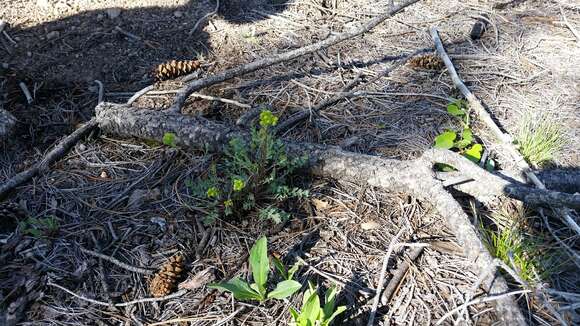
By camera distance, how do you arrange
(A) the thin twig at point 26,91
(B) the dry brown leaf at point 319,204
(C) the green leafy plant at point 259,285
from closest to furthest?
(C) the green leafy plant at point 259,285 → (B) the dry brown leaf at point 319,204 → (A) the thin twig at point 26,91

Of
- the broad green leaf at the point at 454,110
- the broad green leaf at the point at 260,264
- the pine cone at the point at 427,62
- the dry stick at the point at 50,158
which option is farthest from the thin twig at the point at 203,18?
the broad green leaf at the point at 260,264

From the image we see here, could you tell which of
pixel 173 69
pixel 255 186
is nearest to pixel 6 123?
pixel 173 69

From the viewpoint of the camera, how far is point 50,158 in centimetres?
233

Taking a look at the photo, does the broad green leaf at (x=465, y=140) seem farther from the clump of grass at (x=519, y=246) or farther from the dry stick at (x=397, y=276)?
the dry stick at (x=397, y=276)

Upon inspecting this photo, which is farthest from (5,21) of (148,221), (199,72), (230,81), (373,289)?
(373,289)

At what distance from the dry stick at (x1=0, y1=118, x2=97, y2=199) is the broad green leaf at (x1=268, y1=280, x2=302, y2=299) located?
144cm

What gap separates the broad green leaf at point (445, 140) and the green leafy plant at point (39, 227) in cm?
187

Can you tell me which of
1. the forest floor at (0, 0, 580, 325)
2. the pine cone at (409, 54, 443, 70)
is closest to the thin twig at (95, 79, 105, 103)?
the forest floor at (0, 0, 580, 325)

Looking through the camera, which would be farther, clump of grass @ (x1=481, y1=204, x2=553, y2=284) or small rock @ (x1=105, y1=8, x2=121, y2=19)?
small rock @ (x1=105, y1=8, x2=121, y2=19)

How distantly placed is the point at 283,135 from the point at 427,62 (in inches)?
45.3

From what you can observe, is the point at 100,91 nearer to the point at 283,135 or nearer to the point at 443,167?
the point at 283,135

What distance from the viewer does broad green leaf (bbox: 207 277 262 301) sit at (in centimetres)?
165

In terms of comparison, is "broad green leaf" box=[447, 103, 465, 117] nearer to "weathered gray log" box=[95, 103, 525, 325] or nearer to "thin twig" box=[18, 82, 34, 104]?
"weathered gray log" box=[95, 103, 525, 325]

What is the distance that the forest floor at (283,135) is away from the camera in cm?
176
